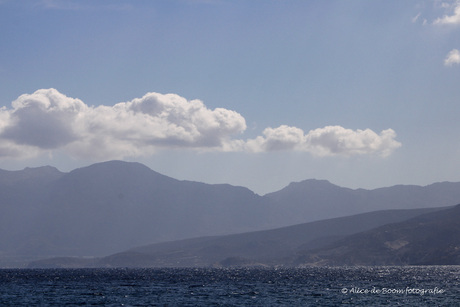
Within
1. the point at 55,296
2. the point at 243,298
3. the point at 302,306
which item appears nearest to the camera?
the point at 302,306

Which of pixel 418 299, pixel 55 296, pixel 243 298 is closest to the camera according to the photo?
pixel 418 299

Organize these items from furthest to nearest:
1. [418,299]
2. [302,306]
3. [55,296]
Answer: [55,296], [418,299], [302,306]

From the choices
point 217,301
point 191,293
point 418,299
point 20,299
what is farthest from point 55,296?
point 418,299

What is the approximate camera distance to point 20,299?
440ft

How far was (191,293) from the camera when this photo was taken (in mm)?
150125

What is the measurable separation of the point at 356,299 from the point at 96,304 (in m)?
57.7

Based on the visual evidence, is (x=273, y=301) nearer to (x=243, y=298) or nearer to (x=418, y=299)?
(x=243, y=298)

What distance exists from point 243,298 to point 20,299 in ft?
177

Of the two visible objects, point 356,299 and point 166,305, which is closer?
point 166,305

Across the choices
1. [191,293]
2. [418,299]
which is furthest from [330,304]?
[191,293]

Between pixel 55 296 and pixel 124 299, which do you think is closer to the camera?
pixel 124 299

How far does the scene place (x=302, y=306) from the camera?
11450 centimetres

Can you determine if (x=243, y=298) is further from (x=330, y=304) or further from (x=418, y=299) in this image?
(x=418, y=299)

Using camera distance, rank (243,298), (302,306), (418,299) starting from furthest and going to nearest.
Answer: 1. (243,298)
2. (418,299)
3. (302,306)
